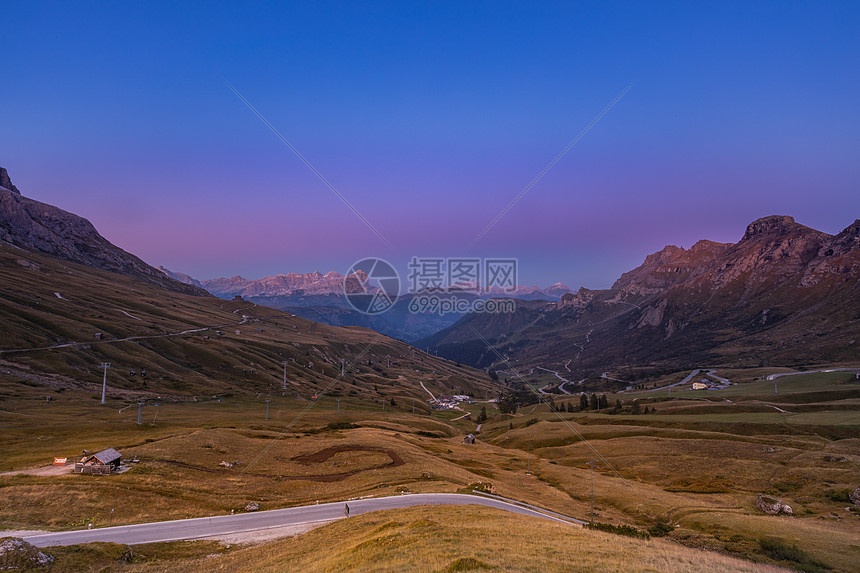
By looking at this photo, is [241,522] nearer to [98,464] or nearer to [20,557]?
[20,557]

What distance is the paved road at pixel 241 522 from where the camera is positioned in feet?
138

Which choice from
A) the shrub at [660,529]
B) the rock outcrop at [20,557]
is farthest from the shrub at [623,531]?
the rock outcrop at [20,557]

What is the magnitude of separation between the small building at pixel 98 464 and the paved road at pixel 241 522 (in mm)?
20904

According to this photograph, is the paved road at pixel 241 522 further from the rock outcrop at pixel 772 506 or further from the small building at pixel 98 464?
the rock outcrop at pixel 772 506

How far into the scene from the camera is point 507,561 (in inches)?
1069

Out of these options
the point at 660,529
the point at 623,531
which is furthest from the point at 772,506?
the point at 623,531

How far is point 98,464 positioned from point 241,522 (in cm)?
2860

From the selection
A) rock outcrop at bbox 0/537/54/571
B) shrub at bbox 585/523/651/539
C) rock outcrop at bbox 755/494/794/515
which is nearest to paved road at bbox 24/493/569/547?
rock outcrop at bbox 0/537/54/571

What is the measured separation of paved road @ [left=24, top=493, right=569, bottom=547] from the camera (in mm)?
42062

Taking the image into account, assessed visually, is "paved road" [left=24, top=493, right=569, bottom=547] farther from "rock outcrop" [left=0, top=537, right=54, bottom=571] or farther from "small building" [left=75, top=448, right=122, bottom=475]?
"small building" [left=75, top=448, right=122, bottom=475]

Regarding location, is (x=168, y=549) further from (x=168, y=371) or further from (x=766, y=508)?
(x=168, y=371)

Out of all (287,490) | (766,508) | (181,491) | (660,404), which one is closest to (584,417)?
(660,404)

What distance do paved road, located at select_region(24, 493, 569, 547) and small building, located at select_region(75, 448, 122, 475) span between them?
20.9 metres

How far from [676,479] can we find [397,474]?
59.9m
